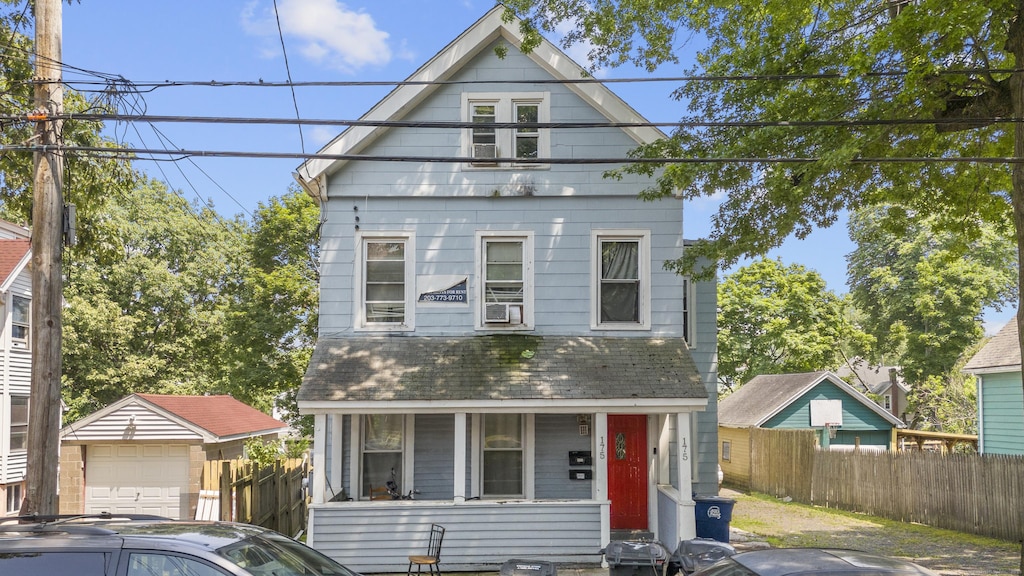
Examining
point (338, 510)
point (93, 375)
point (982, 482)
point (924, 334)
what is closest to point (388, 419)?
point (338, 510)

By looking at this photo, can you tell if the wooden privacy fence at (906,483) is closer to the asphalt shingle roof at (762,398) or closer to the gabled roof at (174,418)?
the asphalt shingle roof at (762,398)

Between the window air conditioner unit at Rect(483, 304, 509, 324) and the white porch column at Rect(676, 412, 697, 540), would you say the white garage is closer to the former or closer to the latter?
the window air conditioner unit at Rect(483, 304, 509, 324)

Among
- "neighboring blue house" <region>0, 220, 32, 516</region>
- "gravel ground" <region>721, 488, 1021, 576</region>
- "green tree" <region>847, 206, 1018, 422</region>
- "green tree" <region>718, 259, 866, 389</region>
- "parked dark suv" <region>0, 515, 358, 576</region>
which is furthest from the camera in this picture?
"green tree" <region>847, 206, 1018, 422</region>

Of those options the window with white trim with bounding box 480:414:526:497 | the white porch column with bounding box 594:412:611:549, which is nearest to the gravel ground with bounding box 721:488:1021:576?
the white porch column with bounding box 594:412:611:549

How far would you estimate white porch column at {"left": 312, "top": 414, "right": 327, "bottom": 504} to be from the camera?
11852 millimetres

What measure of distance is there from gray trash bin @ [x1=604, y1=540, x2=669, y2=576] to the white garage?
1270 cm

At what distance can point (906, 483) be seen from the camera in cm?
1830

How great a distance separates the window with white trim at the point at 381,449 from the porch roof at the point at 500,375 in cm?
134

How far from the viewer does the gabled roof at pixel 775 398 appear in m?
26.3

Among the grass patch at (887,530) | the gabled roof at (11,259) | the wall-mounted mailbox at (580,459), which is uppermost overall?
the gabled roof at (11,259)

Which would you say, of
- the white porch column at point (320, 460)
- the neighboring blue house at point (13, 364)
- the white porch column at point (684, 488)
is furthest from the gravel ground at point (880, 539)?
the neighboring blue house at point (13, 364)

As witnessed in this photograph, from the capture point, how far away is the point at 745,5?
1177 centimetres

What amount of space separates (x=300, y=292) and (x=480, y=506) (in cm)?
2043

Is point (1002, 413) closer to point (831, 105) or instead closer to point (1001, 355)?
point (1001, 355)
